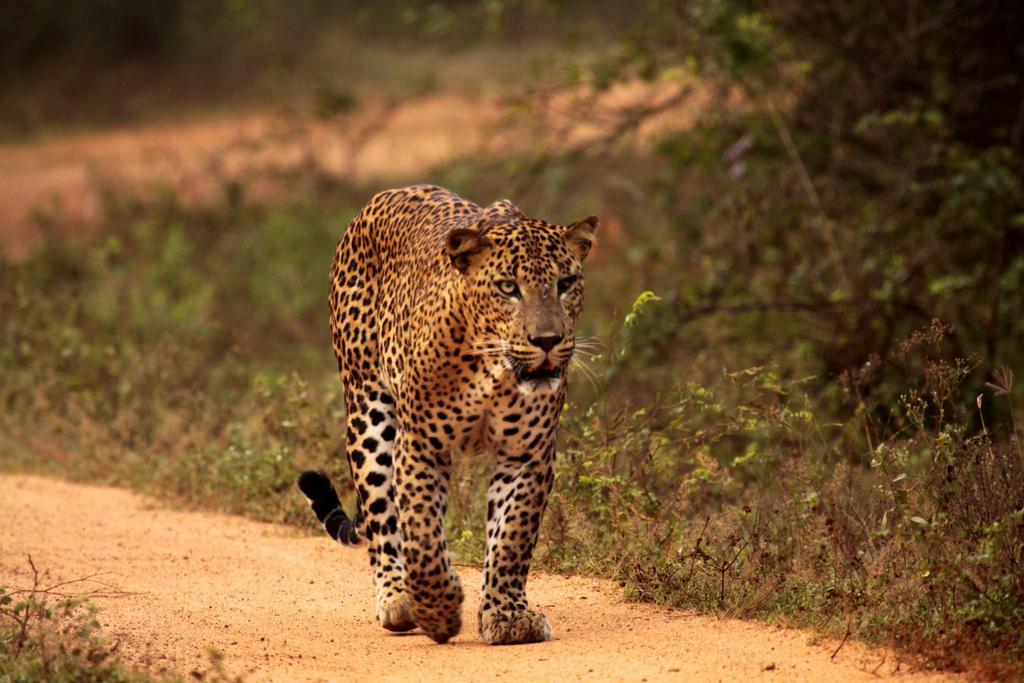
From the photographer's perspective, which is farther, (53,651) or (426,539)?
(426,539)

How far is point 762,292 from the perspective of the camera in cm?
1115

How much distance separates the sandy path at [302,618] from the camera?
5.46 m

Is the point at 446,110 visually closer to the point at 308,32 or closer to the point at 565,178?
the point at 308,32

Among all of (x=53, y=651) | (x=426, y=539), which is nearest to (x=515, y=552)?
(x=426, y=539)

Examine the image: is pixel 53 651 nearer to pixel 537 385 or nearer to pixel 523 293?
pixel 537 385

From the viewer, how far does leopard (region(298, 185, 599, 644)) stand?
556 cm

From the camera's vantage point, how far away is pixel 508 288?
5.55 meters

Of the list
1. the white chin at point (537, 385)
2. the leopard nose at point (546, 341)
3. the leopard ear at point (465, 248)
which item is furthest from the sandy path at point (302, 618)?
the leopard ear at point (465, 248)

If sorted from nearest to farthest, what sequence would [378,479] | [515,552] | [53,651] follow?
1. [53,651]
2. [515,552]
3. [378,479]

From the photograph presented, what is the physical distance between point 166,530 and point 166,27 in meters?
22.3

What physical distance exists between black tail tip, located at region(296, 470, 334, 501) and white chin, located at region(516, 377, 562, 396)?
5.57 ft

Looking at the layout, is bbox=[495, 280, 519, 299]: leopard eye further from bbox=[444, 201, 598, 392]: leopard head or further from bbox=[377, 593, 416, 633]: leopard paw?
bbox=[377, 593, 416, 633]: leopard paw

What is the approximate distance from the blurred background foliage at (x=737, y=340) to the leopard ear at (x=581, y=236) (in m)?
0.90

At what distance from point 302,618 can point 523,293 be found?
193 centimetres
